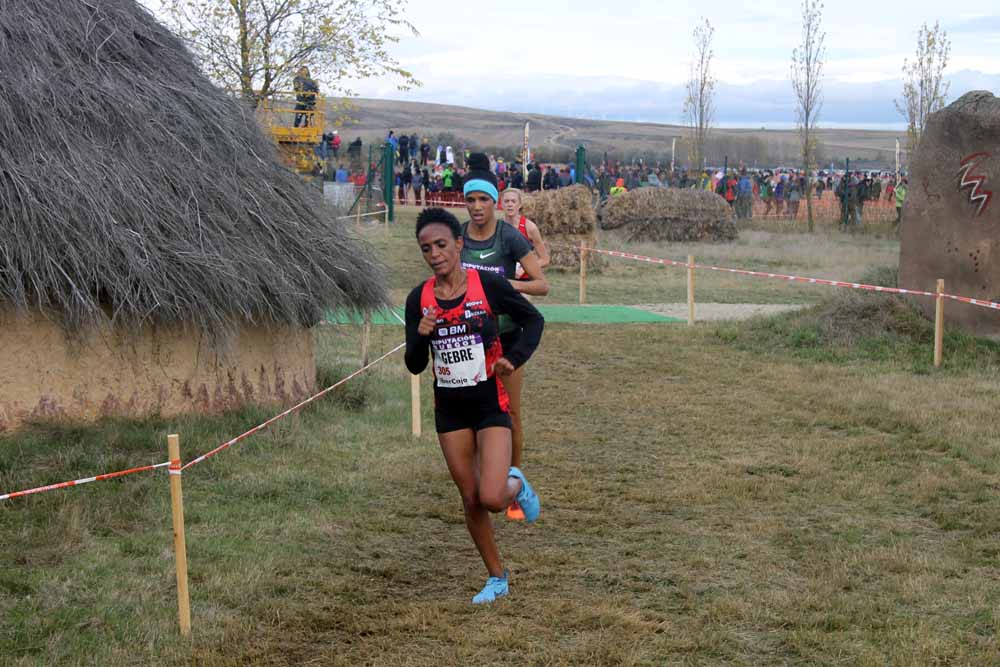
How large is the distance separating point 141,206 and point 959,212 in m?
9.06

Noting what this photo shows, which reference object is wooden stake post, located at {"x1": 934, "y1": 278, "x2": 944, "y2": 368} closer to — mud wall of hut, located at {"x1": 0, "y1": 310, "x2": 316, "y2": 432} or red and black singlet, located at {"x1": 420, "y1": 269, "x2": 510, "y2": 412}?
mud wall of hut, located at {"x1": 0, "y1": 310, "x2": 316, "y2": 432}

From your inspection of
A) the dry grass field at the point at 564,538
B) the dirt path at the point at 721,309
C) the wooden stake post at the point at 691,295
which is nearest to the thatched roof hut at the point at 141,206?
the dry grass field at the point at 564,538

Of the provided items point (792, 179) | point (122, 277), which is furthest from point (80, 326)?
point (792, 179)

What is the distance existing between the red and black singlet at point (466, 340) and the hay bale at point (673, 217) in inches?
939

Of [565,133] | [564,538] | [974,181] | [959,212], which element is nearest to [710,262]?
[959,212]

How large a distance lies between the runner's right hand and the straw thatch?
132 inches

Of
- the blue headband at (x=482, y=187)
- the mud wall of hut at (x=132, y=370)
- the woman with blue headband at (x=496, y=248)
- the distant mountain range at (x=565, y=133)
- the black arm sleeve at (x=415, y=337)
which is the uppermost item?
the distant mountain range at (x=565, y=133)

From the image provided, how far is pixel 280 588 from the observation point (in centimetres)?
575

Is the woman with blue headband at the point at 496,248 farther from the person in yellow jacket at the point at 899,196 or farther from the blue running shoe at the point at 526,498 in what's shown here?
the person in yellow jacket at the point at 899,196

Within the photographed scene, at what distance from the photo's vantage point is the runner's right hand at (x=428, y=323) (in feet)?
17.4

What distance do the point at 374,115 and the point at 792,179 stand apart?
2878 inches

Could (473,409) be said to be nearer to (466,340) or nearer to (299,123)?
(466,340)

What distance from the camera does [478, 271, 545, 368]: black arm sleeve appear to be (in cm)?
544

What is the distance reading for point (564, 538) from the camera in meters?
6.66
